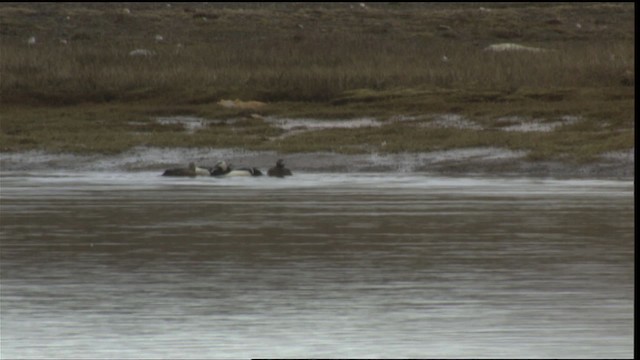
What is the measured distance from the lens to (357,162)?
984 inches

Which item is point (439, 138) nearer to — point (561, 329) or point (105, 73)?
point (105, 73)

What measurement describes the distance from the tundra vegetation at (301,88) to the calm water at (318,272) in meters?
6.73

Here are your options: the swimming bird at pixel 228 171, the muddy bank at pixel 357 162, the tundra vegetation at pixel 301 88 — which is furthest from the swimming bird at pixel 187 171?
the tundra vegetation at pixel 301 88

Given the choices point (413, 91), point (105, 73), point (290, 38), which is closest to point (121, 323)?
point (413, 91)

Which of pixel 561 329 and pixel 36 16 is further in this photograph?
pixel 36 16

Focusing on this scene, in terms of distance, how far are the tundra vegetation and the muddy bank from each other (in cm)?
37

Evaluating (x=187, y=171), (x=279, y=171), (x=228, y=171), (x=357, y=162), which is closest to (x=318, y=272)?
(x=279, y=171)

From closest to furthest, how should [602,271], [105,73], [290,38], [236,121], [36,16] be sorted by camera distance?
1. [602,271]
2. [236,121]
3. [105,73]
4. [290,38]
5. [36,16]

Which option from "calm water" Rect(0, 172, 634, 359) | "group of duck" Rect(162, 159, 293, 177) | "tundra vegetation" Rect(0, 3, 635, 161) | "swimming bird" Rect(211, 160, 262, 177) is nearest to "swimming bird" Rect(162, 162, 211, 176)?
"group of duck" Rect(162, 159, 293, 177)

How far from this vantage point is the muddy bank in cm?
2370

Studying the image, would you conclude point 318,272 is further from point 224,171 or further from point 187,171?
point 187,171

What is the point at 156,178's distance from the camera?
2320 centimetres

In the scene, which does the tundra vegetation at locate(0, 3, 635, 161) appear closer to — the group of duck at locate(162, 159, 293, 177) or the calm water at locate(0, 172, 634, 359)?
the group of duck at locate(162, 159, 293, 177)

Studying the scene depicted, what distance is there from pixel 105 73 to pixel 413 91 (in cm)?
754
